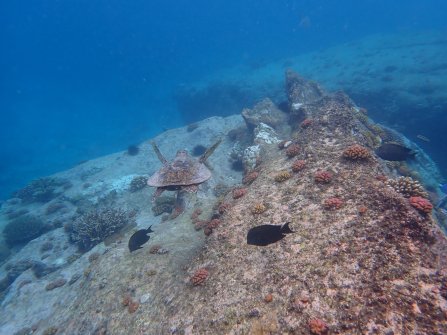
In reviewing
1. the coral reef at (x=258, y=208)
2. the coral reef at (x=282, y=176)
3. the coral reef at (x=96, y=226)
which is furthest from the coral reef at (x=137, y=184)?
the coral reef at (x=258, y=208)

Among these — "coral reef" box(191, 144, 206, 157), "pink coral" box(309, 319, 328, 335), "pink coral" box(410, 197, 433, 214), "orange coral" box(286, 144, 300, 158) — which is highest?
"orange coral" box(286, 144, 300, 158)

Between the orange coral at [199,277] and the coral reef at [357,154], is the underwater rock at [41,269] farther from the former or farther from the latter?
the coral reef at [357,154]

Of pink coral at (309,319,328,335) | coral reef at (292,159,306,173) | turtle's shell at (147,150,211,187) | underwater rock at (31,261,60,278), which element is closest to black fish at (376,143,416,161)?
coral reef at (292,159,306,173)

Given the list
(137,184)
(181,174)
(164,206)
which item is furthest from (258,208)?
(137,184)

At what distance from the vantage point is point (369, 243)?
4930 millimetres

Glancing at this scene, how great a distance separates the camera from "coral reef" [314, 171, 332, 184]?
276 inches

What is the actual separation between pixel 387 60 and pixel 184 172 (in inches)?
1759

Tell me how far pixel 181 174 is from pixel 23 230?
59.3 feet

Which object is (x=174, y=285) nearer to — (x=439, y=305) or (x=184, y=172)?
(x=184, y=172)

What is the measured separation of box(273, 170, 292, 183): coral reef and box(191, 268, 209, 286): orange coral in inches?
143

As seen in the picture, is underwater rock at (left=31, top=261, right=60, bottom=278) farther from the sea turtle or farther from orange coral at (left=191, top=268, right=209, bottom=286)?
orange coral at (left=191, top=268, right=209, bottom=286)

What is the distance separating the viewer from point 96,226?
16.1m

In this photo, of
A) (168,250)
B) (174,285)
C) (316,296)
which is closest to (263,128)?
(168,250)

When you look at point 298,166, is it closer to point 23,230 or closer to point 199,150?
point 199,150
